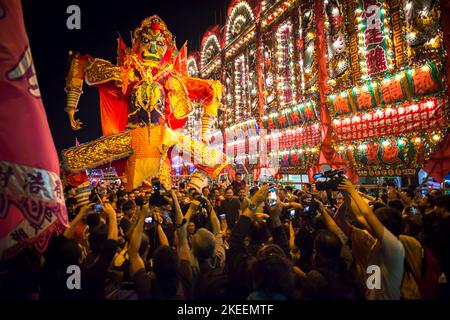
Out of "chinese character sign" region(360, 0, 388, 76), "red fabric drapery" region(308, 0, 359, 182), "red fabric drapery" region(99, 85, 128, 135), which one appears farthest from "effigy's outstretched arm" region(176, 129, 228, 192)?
"chinese character sign" region(360, 0, 388, 76)

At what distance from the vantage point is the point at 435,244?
2.61 m

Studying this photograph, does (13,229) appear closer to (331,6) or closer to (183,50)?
(183,50)

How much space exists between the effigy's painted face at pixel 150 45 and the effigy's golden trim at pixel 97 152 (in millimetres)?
2190

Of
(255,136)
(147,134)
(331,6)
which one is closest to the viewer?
(147,134)

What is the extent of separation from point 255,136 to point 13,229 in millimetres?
16324

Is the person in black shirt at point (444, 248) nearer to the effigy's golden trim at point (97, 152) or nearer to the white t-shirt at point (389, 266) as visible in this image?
the white t-shirt at point (389, 266)

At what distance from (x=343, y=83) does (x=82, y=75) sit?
9.44 m

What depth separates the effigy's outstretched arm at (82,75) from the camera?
686cm

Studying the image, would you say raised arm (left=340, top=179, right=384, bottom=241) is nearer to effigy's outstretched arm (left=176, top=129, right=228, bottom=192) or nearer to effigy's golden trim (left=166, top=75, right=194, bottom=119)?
effigy's outstretched arm (left=176, top=129, right=228, bottom=192)

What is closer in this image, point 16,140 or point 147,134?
point 16,140

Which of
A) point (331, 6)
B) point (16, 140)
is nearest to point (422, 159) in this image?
point (331, 6)

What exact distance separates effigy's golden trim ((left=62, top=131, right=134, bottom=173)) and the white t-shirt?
6.31 meters

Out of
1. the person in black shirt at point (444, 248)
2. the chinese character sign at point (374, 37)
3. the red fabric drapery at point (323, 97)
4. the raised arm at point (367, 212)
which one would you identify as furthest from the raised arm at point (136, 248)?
the red fabric drapery at point (323, 97)

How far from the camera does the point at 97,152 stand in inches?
269
